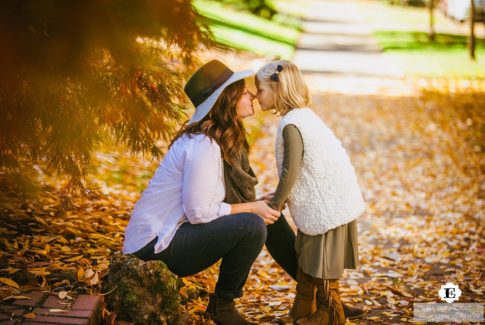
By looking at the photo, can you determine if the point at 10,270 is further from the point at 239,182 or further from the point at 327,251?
the point at 327,251

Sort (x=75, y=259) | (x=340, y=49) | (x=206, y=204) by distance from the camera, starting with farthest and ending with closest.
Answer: (x=340, y=49) → (x=75, y=259) → (x=206, y=204)

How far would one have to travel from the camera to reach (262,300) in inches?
180

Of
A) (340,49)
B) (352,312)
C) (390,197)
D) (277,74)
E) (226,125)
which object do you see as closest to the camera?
(226,125)

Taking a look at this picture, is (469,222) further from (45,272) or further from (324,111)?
(324,111)

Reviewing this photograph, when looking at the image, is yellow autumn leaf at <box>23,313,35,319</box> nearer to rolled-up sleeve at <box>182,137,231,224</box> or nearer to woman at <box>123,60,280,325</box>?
woman at <box>123,60,280,325</box>

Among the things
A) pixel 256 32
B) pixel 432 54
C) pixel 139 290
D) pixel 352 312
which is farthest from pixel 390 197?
pixel 256 32

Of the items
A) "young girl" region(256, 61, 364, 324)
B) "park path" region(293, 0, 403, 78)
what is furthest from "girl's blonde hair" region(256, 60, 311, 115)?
"park path" region(293, 0, 403, 78)

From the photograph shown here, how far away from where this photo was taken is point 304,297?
3.96 meters

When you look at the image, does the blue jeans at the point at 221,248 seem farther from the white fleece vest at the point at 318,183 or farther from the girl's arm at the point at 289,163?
the white fleece vest at the point at 318,183

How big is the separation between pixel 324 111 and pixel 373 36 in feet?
40.1

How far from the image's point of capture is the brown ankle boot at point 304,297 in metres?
3.95

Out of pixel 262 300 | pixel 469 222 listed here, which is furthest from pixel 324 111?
pixel 262 300

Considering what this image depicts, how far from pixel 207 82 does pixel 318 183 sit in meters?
0.88

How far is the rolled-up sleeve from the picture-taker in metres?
3.47
